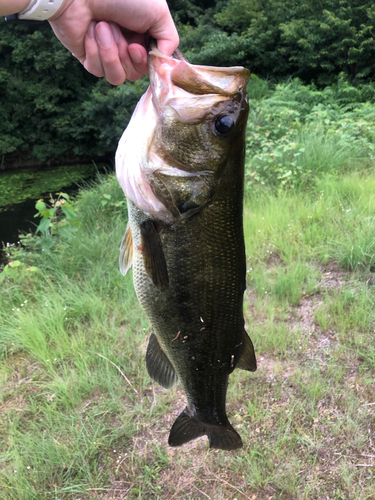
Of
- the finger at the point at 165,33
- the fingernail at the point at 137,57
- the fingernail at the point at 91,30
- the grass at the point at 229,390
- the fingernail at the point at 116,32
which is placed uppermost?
the fingernail at the point at 91,30

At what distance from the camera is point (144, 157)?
4.05 feet

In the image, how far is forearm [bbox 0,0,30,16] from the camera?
1220 mm

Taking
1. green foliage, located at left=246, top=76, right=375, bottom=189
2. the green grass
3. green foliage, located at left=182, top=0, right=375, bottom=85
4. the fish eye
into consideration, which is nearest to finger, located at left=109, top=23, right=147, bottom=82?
the fish eye

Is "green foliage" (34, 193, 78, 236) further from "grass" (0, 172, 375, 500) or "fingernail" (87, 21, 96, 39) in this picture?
"fingernail" (87, 21, 96, 39)

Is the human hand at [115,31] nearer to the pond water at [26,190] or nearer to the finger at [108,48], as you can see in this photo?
the finger at [108,48]

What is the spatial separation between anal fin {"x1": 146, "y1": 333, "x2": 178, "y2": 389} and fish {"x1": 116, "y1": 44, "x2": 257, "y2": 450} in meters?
0.14

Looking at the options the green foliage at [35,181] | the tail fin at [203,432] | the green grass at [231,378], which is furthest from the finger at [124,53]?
the green foliage at [35,181]

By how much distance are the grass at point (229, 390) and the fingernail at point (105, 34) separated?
2.19 m

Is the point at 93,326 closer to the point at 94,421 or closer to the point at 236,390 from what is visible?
the point at 94,421

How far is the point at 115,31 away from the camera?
1.37 m

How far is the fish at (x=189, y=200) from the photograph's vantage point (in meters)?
1.18

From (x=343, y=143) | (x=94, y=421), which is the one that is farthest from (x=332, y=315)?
(x=343, y=143)

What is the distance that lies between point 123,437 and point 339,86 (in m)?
11.1

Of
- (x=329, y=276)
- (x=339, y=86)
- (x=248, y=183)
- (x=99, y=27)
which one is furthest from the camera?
(x=339, y=86)
